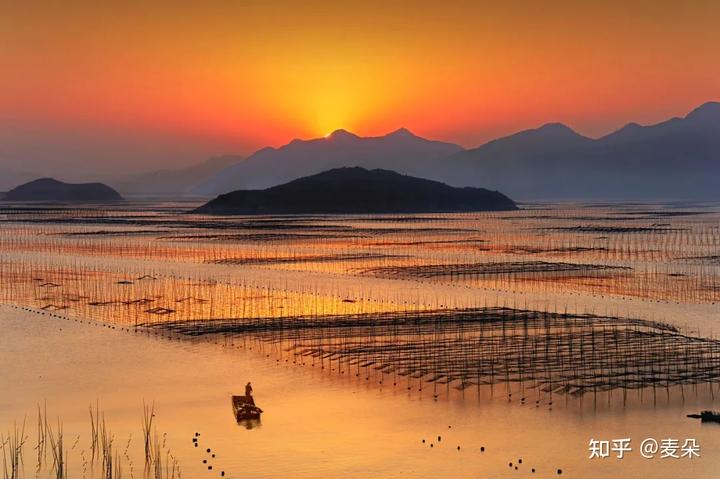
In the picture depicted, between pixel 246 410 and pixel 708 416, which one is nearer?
pixel 708 416

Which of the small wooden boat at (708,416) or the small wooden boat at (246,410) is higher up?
the small wooden boat at (246,410)

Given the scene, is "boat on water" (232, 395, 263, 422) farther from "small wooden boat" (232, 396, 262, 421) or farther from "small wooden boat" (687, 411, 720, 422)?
"small wooden boat" (687, 411, 720, 422)

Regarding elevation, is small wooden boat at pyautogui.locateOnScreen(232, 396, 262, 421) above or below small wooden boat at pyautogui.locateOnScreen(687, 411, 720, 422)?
above

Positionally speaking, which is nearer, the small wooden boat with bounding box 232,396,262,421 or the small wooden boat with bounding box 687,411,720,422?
the small wooden boat with bounding box 687,411,720,422

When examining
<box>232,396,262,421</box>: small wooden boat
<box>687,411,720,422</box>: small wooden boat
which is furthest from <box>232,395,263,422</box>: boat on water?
<box>687,411,720,422</box>: small wooden boat

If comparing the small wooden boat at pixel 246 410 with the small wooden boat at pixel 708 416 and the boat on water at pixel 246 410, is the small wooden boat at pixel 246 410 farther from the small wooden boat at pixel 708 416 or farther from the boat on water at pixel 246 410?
the small wooden boat at pixel 708 416

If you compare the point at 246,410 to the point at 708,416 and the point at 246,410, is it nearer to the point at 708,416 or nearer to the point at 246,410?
the point at 246,410

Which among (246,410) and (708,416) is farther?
(246,410)

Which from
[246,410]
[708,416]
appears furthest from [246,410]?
[708,416]

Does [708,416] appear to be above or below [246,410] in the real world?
below

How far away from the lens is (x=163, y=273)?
6706 cm

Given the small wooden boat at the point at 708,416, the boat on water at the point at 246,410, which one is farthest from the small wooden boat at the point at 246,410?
the small wooden boat at the point at 708,416

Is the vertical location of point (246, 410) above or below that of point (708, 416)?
above

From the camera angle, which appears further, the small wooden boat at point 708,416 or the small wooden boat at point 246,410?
the small wooden boat at point 246,410
